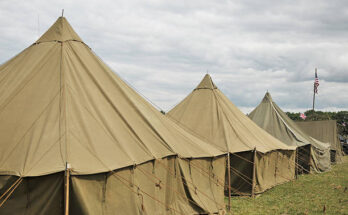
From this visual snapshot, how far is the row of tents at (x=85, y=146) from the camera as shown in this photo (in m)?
6.00

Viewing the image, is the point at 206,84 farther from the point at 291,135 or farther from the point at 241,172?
the point at 291,135

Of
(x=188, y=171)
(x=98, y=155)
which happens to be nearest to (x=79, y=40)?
(x=98, y=155)

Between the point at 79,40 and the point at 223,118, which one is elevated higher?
the point at 79,40

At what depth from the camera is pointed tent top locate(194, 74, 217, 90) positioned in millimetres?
14594

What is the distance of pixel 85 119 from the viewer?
23.2 feet

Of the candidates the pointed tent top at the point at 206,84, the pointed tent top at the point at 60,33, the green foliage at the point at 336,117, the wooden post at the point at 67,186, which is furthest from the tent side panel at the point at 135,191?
the green foliage at the point at 336,117

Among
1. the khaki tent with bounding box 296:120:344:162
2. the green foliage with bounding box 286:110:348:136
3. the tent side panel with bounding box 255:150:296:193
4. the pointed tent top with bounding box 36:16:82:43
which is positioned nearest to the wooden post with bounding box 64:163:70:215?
the pointed tent top with bounding box 36:16:82:43

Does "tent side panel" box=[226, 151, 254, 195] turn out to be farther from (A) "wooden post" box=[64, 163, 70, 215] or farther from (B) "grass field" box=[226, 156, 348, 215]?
(A) "wooden post" box=[64, 163, 70, 215]

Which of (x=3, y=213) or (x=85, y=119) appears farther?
(x=85, y=119)

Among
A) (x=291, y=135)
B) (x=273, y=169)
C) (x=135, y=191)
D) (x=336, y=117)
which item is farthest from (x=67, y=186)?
(x=336, y=117)

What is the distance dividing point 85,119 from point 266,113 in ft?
47.9

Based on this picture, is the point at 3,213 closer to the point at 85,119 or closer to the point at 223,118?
the point at 85,119

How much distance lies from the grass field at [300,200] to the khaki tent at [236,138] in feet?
1.72

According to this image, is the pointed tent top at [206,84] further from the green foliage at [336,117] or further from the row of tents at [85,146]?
the green foliage at [336,117]
